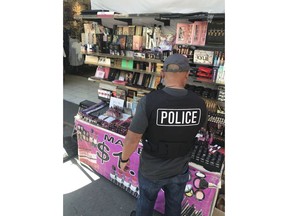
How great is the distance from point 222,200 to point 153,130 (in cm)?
135

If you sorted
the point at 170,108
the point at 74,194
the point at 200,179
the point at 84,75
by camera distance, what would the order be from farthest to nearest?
the point at 84,75 < the point at 74,194 < the point at 200,179 < the point at 170,108

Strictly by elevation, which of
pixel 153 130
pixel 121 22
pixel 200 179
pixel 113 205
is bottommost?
pixel 113 205

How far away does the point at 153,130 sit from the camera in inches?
62.4

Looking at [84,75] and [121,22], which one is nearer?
[121,22]

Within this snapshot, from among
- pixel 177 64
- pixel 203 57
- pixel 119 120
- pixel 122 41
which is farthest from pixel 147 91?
pixel 177 64

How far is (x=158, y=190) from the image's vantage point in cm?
181

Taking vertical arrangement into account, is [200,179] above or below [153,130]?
below

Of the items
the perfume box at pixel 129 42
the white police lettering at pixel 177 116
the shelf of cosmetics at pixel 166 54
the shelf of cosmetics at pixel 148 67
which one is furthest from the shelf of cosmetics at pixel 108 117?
the white police lettering at pixel 177 116

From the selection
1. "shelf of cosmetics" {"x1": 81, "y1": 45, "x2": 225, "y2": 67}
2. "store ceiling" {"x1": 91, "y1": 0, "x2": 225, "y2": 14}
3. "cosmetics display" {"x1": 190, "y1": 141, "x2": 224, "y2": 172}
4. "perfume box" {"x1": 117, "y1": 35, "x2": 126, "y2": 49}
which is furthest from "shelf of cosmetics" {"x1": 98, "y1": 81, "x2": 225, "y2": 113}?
"perfume box" {"x1": 117, "y1": 35, "x2": 126, "y2": 49}

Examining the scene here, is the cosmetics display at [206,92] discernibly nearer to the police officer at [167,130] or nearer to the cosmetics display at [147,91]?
the cosmetics display at [147,91]

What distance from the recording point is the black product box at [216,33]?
6.93 ft

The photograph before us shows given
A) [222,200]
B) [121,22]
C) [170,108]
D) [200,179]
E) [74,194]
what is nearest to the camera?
[170,108]
